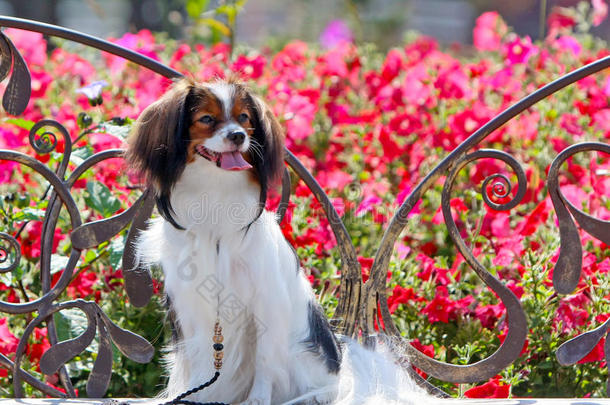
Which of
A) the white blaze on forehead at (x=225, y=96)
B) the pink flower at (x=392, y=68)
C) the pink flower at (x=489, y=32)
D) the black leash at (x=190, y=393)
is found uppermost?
the pink flower at (x=489, y=32)

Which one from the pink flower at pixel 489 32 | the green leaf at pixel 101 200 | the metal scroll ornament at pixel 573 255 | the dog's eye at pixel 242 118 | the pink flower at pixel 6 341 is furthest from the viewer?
the pink flower at pixel 489 32

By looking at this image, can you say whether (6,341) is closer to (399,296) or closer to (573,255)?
(399,296)

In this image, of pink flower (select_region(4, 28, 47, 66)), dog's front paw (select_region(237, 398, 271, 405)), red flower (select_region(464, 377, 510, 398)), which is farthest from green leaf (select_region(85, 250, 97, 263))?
pink flower (select_region(4, 28, 47, 66))

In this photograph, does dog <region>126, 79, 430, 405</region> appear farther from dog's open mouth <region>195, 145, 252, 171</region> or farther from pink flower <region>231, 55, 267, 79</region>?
pink flower <region>231, 55, 267, 79</region>

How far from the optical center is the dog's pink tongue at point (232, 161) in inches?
82.4

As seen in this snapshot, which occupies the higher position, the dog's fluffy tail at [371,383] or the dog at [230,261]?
the dog at [230,261]

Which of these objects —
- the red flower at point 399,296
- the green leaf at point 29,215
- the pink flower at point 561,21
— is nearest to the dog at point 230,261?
the red flower at point 399,296

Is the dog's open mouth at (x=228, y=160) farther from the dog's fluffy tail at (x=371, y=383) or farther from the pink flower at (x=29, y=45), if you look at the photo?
the pink flower at (x=29, y=45)

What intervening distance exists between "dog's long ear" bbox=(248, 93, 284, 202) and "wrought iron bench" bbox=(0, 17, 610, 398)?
30 centimetres

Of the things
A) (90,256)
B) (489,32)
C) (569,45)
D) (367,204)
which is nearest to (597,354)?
(367,204)

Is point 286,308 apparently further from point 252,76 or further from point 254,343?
point 252,76

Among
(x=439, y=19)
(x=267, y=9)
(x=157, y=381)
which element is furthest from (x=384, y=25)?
(x=157, y=381)

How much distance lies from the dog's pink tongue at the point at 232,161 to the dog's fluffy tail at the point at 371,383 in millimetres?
682

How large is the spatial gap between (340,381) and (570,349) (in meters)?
0.67
